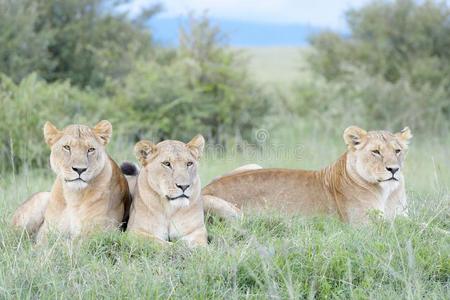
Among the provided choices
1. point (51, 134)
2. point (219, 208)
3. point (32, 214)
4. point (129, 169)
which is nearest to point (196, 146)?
point (219, 208)

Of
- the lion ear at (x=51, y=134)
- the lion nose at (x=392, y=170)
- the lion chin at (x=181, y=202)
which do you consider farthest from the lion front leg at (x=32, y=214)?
the lion nose at (x=392, y=170)

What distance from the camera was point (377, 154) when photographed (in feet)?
18.0

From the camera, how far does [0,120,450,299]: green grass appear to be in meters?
4.01

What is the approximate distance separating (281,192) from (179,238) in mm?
1083

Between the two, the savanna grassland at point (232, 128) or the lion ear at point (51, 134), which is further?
the lion ear at point (51, 134)

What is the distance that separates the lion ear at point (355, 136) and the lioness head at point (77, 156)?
168cm

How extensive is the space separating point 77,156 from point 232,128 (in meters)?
8.27

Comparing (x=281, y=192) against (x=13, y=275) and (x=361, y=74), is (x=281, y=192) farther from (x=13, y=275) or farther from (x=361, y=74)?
(x=361, y=74)

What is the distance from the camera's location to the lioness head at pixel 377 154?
5422 millimetres

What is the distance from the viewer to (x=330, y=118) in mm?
15078

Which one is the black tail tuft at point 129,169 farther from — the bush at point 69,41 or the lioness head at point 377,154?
the bush at point 69,41

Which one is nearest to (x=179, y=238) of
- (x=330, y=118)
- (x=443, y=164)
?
(x=443, y=164)

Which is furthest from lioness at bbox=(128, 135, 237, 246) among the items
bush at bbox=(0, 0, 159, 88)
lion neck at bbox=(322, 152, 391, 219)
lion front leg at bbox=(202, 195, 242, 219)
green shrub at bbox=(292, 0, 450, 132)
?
bush at bbox=(0, 0, 159, 88)

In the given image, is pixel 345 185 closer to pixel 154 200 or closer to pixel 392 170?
pixel 392 170
